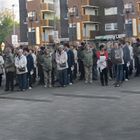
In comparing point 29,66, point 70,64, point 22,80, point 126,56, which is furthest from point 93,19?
point 22,80

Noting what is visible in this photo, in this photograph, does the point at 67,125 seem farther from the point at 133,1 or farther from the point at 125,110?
the point at 133,1

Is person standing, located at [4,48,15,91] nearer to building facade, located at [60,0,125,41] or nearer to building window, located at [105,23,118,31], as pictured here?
building facade, located at [60,0,125,41]

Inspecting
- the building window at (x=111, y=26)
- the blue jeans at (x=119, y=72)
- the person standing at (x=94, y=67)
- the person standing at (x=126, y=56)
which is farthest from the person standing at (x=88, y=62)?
the building window at (x=111, y=26)

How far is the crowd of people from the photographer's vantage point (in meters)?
19.4

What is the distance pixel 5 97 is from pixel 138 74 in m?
7.17

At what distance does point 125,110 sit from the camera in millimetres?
12797

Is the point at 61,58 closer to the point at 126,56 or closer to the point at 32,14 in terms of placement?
the point at 126,56

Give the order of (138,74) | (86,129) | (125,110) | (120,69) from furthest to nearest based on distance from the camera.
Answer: (138,74) < (120,69) < (125,110) < (86,129)

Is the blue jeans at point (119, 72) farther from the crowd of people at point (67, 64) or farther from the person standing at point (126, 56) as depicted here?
the person standing at point (126, 56)

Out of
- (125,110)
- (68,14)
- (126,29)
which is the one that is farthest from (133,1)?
(125,110)

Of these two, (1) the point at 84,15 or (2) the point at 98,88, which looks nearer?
(2) the point at 98,88

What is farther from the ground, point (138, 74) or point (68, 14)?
point (68, 14)

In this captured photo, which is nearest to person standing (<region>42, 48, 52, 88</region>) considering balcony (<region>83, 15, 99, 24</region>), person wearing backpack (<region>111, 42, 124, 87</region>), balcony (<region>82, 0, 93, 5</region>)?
person wearing backpack (<region>111, 42, 124, 87</region>)

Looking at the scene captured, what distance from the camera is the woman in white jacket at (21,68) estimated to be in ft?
63.8
